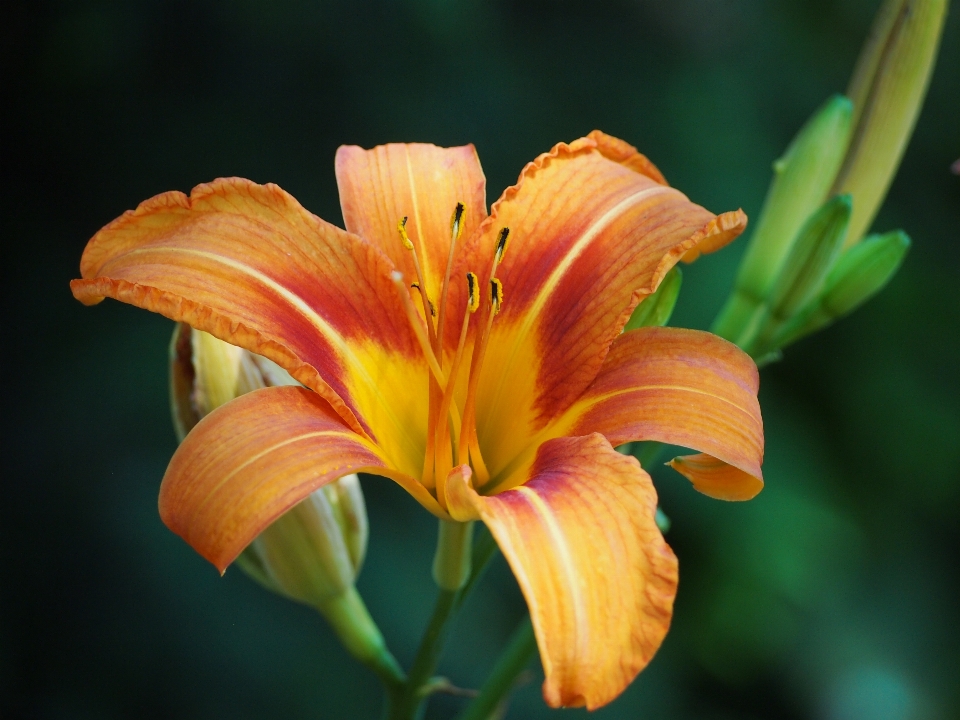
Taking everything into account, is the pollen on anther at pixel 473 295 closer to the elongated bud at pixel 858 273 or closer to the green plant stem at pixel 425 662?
the green plant stem at pixel 425 662

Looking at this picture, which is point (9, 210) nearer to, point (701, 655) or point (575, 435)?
point (575, 435)

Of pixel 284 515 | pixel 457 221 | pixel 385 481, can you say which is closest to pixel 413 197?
pixel 457 221

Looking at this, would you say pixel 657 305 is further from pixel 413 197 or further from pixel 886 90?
pixel 886 90

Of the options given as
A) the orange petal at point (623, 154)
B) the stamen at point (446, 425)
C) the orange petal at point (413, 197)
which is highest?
the orange petal at point (623, 154)

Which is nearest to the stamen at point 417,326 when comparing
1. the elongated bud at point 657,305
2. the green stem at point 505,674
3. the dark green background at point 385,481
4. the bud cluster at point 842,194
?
the elongated bud at point 657,305

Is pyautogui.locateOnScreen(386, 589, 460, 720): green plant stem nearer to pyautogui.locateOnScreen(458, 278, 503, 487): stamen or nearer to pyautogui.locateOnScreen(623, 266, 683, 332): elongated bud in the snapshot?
pyautogui.locateOnScreen(458, 278, 503, 487): stamen

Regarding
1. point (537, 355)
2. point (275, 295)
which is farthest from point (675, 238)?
point (275, 295)
